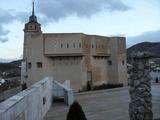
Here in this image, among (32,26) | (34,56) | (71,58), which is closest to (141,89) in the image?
(71,58)

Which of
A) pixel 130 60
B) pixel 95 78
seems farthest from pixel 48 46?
pixel 130 60

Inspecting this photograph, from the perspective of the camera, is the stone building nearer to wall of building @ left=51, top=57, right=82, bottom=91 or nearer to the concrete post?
wall of building @ left=51, top=57, right=82, bottom=91

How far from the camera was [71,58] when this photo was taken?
107 ft

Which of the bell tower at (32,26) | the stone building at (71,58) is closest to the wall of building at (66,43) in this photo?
the stone building at (71,58)

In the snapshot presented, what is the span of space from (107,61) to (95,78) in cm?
305

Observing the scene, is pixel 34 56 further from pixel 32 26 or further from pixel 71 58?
pixel 32 26

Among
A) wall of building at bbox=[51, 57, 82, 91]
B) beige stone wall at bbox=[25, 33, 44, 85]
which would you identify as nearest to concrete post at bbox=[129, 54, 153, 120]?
wall of building at bbox=[51, 57, 82, 91]

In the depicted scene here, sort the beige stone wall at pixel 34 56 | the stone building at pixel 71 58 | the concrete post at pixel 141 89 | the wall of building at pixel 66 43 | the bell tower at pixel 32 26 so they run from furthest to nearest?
the bell tower at pixel 32 26 → the beige stone wall at pixel 34 56 → the stone building at pixel 71 58 → the wall of building at pixel 66 43 → the concrete post at pixel 141 89

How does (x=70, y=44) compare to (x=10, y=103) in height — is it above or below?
above

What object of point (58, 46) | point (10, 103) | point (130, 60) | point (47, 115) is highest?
point (58, 46)

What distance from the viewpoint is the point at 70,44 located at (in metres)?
31.8

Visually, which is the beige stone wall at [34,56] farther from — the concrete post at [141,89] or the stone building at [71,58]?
the concrete post at [141,89]

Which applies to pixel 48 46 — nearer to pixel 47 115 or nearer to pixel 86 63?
pixel 86 63

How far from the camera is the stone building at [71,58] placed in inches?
1252
